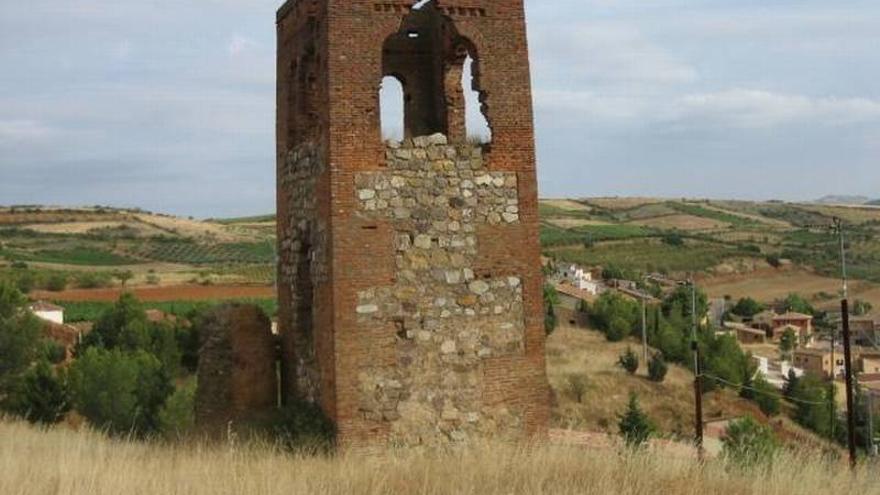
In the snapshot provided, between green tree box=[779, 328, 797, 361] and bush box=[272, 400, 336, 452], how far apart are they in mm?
63493

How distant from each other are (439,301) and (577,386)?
33429mm

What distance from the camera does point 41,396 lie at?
→ 92.5 ft

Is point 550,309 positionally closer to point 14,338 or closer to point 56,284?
point 14,338

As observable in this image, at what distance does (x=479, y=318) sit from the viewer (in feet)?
34.9

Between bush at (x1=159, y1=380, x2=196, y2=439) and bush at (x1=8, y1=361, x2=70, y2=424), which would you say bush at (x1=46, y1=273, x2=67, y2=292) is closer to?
bush at (x1=8, y1=361, x2=70, y2=424)

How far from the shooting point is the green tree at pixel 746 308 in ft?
278

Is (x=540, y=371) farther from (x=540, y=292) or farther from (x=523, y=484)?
(x=523, y=484)

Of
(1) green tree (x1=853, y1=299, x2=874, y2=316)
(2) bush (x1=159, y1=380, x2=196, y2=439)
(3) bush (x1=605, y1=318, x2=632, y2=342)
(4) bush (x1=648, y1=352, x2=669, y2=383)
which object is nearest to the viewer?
(2) bush (x1=159, y1=380, x2=196, y2=439)

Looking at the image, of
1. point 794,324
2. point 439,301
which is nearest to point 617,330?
point 794,324

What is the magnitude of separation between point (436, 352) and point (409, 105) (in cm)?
387

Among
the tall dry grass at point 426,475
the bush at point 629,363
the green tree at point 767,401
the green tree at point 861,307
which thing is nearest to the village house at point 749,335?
the green tree at point 861,307

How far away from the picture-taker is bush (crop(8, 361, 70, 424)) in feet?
90.1

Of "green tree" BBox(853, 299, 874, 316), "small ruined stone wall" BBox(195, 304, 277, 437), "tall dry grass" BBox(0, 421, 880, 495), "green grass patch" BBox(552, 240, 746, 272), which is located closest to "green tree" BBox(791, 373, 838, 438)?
"green tree" BBox(853, 299, 874, 316)

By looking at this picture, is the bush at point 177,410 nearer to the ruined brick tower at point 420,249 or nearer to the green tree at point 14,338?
the green tree at point 14,338
